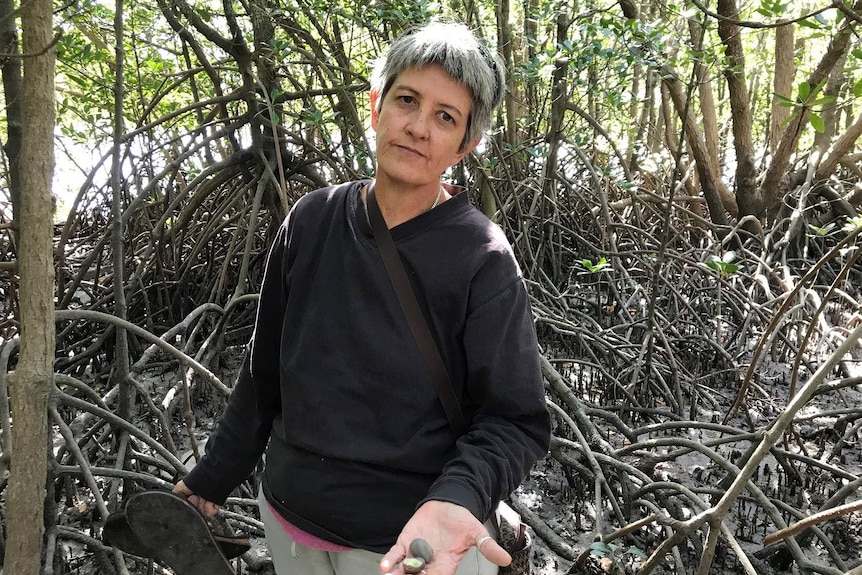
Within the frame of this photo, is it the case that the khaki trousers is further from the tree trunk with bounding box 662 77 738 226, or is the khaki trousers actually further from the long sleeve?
the tree trunk with bounding box 662 77 738 226

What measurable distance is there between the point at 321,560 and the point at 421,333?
1.41 ft

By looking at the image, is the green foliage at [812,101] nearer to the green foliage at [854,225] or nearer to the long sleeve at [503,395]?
the green foliage at [854,225]

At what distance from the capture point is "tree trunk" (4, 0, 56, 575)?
44.3 inches

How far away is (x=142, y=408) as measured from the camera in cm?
284

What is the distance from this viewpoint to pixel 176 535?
3.93 ft

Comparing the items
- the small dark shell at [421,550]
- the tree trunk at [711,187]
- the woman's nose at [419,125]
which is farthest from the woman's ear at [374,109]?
the tree trunk at [711,187]

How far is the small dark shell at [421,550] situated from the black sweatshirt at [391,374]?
108 mm

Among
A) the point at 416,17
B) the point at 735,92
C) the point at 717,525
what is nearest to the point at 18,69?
the point at 416,17

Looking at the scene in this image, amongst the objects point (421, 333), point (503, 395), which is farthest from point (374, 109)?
point (503, 395)

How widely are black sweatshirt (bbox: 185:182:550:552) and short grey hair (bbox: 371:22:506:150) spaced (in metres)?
0.14

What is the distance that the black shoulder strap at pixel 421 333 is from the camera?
98cm

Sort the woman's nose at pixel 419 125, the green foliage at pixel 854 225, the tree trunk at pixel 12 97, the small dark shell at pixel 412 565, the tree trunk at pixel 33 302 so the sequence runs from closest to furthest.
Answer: the small dark shell at pixel 412 565 → the woman's nose at pixel 419 125 → the tree trunk at pixel 33 302 → the tree trunk at pixel 12 97 → the green foliage at pixel 854 225

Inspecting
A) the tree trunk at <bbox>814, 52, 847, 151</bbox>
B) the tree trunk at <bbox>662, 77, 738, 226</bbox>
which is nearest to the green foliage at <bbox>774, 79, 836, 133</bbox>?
the tree trunk at <bbox>814, 52, 847, 151</bbox>

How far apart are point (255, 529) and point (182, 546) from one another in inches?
33.1
